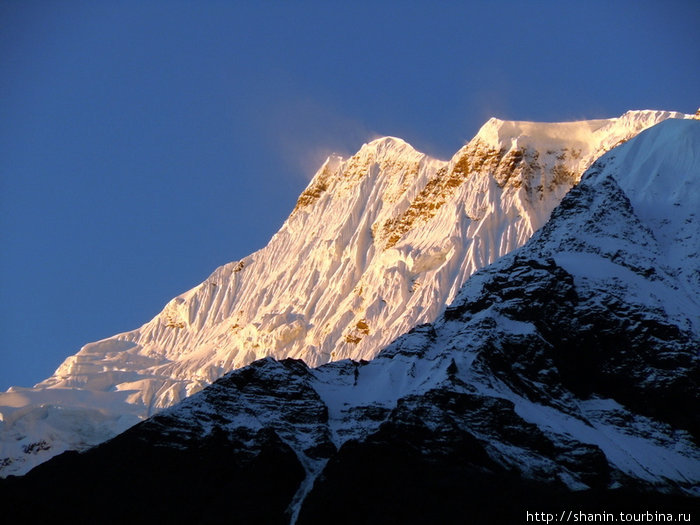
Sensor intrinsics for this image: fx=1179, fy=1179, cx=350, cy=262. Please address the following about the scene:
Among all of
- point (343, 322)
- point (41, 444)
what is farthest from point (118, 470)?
point (343, 322)

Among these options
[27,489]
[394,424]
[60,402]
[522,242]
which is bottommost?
[27,489]

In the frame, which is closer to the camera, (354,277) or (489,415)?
(489,415)

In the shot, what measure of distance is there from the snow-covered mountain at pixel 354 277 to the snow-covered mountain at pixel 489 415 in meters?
32.3

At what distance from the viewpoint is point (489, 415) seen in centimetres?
8600

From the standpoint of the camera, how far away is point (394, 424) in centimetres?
8444

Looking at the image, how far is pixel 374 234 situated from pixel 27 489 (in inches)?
3937

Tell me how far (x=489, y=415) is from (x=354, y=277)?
81.8 metres

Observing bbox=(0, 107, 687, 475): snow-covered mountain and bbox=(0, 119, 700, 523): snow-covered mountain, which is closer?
bbox=(0, 119, 700, 523): snow-covered mountain

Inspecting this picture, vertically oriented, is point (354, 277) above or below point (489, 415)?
above

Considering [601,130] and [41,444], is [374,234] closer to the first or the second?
[601,130]

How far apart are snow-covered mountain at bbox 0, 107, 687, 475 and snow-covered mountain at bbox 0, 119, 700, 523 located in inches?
1272

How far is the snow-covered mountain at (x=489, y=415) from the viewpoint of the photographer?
76.1m

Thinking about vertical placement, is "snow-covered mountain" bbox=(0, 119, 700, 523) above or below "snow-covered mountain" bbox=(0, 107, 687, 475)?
below

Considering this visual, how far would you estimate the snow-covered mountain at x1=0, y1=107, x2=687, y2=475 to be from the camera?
14262 cm
